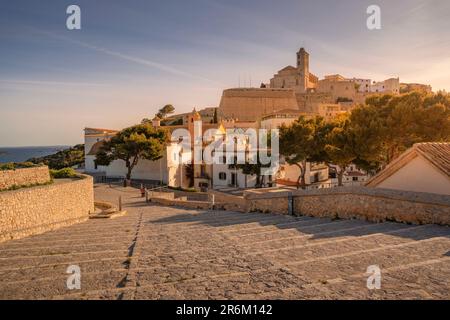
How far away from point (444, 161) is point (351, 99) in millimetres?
84284

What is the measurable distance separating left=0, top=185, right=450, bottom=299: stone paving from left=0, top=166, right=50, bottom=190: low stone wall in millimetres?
5707

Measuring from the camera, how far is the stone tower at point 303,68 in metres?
89.4

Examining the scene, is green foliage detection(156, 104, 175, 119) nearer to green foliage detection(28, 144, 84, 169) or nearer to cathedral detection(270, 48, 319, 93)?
green foliage detection(28, 144, 84, 169)

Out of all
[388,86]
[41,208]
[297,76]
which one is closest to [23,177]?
[41,208]

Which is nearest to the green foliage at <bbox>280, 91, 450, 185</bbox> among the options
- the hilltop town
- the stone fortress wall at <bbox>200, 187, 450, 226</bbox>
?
the hilltop town

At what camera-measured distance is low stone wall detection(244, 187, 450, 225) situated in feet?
27.0

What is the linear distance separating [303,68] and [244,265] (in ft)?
300

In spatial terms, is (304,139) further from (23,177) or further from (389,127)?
(23,177)

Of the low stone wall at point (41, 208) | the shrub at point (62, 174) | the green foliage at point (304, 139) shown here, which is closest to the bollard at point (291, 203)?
the low stone wall at point (41, 208)

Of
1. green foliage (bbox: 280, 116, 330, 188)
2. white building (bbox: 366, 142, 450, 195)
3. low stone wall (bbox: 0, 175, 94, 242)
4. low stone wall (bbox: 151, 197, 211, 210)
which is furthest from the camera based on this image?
green foliage (bbox: 280, 116, 330, 188)

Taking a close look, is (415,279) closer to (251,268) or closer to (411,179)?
(251,268)

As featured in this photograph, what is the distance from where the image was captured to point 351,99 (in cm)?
8812

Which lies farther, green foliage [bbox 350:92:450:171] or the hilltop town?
the hilltop town
